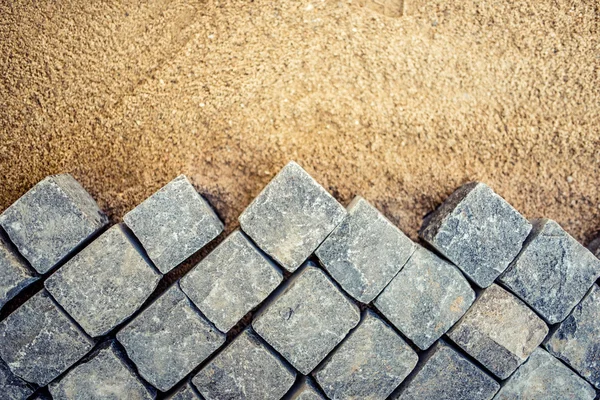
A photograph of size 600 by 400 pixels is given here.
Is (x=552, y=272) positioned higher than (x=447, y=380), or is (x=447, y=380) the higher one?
(x=552, y=272)

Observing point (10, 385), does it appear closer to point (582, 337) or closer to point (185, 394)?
point (185, 394)

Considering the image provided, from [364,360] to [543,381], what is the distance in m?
0.82

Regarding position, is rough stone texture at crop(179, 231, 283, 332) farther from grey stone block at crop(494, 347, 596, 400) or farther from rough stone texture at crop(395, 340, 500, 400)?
grey stone block at crop(494, 347, 596, 400)

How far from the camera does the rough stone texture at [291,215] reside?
1988 mm

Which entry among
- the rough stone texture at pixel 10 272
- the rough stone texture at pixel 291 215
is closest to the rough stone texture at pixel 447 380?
the rough stone texture at pixel 291 215

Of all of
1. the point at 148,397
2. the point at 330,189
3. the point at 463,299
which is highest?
the point at 330,189

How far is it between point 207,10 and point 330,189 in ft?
3.28

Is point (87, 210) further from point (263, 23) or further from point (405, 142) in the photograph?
point (405, 142)

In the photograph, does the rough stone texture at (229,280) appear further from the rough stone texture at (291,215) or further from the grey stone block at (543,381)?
the grey stone block at (543,381)

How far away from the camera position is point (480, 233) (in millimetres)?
2064

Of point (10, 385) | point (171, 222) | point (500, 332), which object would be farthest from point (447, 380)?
point (10, 385)

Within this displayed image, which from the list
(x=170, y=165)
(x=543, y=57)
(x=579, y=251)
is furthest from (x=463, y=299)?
(x=170, y=165)

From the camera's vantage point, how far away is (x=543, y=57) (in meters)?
2.24

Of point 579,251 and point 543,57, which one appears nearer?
point 579,251
